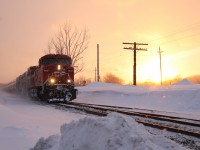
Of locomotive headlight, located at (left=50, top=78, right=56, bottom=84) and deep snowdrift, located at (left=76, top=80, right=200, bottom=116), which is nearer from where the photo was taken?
deep snowdrift, located at (left=76, top=80, right=200, bottom=116)

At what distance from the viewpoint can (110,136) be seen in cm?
483

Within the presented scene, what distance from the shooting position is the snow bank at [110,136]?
4535mm

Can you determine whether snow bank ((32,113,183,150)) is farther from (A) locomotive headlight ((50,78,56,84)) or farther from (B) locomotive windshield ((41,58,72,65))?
(B) locomotive windshield ((41,58,72,65))

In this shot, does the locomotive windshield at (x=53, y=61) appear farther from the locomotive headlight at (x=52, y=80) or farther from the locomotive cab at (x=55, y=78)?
the locomotive headlight at (x=52, y=80)

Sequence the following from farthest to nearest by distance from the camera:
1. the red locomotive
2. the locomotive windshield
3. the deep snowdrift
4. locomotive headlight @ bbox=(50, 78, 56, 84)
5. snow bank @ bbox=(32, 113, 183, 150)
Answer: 1. the locomotive windshield
2. locomotive headlight @ bbox=(50, 78, 56, 84)
3. the red locomotive
4. the deep snowdrift
5. snow bank @ bbox=(32, 113, 183, 150)

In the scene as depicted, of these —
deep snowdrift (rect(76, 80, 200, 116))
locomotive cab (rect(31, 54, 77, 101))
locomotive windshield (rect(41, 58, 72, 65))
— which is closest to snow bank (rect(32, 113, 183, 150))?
deep snowdrift (rect(76, 80, 200, 116))

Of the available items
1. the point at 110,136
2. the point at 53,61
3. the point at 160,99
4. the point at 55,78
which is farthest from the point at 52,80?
the point at 110,136

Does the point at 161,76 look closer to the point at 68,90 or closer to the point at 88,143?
the point at 68,90

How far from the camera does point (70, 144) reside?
557cm

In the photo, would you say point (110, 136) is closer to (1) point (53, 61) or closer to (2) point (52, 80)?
(2) point (52, 80)

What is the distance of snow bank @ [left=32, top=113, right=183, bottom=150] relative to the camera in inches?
179

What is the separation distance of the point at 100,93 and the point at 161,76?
3687 cm

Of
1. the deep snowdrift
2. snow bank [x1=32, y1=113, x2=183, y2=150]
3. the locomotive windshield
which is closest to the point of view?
snow bank [x1=32, y1=113, x2=183, y2=150]

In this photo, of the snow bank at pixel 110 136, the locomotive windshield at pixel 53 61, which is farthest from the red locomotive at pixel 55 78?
the snow bank at pixel 110 136
